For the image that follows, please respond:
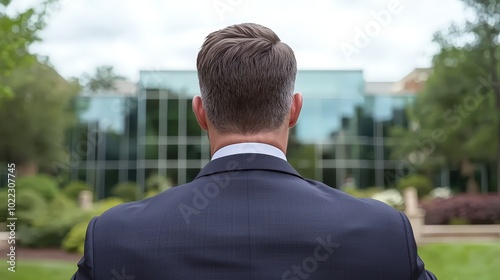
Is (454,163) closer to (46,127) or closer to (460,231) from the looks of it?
(460,231)

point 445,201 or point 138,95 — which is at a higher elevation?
point 138,95

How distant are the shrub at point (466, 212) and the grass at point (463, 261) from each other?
5778 mm

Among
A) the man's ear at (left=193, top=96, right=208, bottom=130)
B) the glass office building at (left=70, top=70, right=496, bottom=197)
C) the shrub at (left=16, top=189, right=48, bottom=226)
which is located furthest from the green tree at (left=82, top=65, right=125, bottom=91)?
the man's ear at (left=193, top=96, right=208, bottom=130)

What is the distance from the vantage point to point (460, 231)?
56.1 feet

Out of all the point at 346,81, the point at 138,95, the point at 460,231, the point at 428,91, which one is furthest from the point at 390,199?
the point at 138,95

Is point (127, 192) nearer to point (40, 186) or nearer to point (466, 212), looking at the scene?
point (40, 186)

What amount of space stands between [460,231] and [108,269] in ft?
54.8

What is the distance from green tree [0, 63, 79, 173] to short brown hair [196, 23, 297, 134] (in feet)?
99.6

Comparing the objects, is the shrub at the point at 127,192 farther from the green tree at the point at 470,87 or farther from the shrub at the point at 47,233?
the green tree at the point at 470,87

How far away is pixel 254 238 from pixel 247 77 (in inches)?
16.8

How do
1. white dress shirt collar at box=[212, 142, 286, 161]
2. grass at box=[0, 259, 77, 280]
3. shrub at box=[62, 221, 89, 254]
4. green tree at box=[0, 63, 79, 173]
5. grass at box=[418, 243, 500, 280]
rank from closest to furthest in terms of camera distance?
white dress shirt collar at box=[212, 142, 286, 161] < grass at box=[0, 259, 77, 280] < grass at box=[418, 243, 500, 280] < shrub at box=[62, 221, 89, 254] < green tree at box=[0, 63, 79, 173]

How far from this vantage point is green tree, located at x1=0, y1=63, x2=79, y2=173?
3088 centimetres

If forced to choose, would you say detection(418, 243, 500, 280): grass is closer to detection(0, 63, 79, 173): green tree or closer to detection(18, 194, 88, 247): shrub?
detection(18, 194, 88, 247): shrub

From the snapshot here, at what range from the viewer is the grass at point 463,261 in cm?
1090
